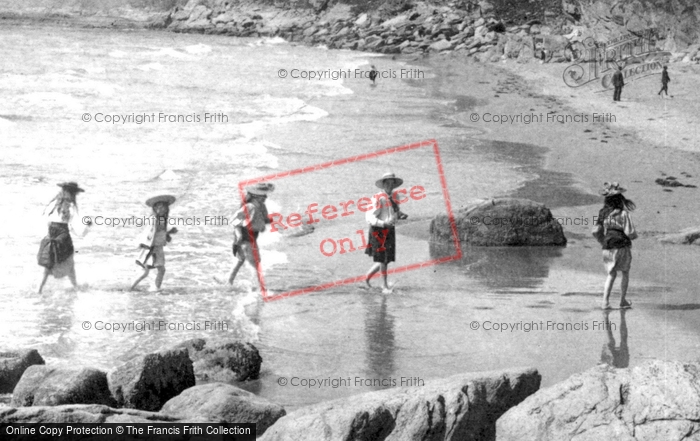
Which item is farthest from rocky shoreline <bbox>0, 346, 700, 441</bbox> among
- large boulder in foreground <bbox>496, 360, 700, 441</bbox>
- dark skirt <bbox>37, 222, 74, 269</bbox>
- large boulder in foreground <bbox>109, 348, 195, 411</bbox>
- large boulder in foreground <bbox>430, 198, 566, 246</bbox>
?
large boulder in foreground <bbox>430, 198, 566, 246</bbox>

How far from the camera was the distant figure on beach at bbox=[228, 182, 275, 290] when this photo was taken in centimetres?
1122

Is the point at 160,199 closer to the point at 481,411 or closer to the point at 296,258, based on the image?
the point at 296,258

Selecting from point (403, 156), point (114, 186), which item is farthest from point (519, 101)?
point (114, 186)

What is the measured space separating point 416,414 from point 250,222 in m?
5.73

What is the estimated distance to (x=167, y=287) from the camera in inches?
463

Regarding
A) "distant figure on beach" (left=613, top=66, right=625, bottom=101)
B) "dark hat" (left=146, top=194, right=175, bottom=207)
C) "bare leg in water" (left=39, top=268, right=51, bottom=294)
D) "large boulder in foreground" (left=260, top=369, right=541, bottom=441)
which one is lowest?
"large boulder in foreground" (left=260, top=369, right=541, bottom=441)

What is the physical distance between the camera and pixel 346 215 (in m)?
16.3

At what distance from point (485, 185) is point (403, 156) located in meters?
3.70

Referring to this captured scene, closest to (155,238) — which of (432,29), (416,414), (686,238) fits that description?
(416,414)

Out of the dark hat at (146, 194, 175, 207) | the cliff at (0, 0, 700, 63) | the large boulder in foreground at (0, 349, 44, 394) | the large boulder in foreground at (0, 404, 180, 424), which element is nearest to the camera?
the large boulder in foreground at (0, 404, 180, 424)

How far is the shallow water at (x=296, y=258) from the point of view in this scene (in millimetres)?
9242

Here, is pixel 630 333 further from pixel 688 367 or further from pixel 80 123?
pixel 80 123

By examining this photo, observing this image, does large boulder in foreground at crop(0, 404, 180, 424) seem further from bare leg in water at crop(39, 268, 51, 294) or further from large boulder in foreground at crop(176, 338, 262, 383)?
bare leg in water at crop(39, 268, 51, 294)

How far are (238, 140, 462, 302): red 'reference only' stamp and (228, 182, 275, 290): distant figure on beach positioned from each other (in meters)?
0.04
